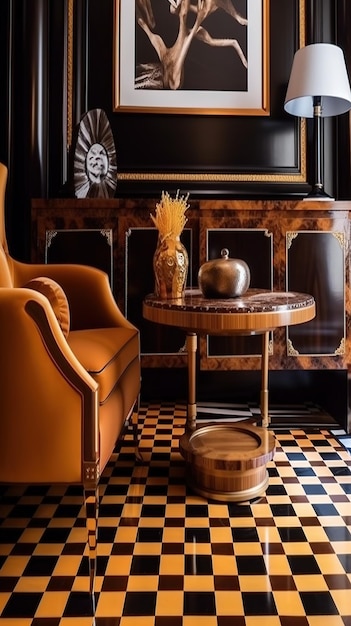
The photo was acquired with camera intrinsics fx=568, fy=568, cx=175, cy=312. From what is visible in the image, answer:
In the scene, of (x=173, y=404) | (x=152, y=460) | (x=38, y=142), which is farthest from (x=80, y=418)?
(x=38, y=142)

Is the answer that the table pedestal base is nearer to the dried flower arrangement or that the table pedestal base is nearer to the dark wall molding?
the dried flower arrangement

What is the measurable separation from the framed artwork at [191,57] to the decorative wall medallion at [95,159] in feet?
0.82

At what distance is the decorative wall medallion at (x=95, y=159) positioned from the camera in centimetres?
244

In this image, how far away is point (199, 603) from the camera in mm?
1147

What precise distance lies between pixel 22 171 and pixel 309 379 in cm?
172

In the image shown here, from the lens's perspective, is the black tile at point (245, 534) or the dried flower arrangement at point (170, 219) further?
the dried flower arrangement at point (170, 219)

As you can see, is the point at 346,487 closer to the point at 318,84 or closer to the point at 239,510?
the point at 239,510

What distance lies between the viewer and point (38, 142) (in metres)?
2.64

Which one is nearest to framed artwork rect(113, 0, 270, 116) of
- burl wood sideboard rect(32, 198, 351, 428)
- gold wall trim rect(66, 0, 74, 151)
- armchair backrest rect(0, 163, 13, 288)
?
gold wall trim rect(66, 0, 74, 151)

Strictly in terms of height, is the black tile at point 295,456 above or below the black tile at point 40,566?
above

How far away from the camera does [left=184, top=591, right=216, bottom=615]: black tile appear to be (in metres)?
1.12

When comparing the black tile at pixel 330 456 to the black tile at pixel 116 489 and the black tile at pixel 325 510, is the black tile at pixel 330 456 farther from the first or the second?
the black tile at pixel 116 489

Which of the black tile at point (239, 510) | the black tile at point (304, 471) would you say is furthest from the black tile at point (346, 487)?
the black tile at point (239, 510)

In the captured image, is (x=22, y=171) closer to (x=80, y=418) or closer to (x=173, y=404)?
(x=173, y=404)
